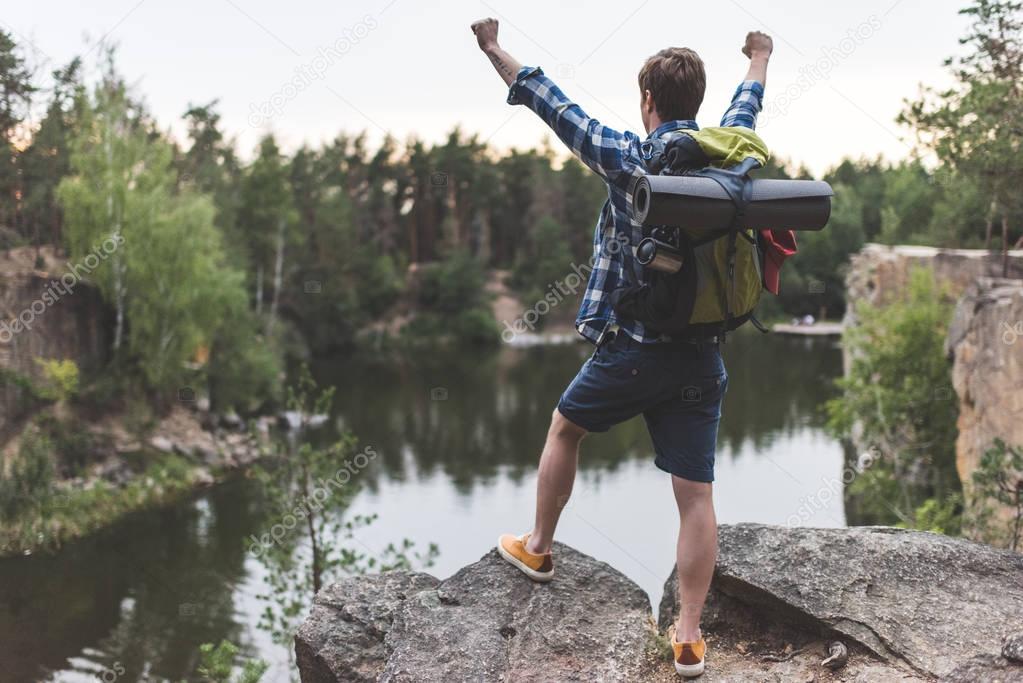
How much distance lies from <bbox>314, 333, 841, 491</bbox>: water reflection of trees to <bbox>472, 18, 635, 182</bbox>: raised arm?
16.9 m

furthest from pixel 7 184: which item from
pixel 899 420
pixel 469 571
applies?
pixel 469 571

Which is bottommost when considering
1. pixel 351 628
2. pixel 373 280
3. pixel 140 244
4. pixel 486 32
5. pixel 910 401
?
pixel 910 401

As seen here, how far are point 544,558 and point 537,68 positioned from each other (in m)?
2.21

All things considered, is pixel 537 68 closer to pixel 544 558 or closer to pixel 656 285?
pixel 656 285

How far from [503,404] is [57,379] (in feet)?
43.3

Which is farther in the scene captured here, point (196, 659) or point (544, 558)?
point (196, 659)

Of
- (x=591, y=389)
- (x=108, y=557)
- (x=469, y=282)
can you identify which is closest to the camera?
(x=591, y=389)

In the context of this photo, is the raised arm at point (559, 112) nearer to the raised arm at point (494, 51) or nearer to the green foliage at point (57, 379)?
the raised arm at point (494, 51)

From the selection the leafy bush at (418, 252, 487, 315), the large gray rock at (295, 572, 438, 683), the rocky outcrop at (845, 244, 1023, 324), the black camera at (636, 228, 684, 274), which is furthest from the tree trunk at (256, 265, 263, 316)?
the black camera at (636, 228, 684, 274)

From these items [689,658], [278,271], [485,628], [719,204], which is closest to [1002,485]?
[689,658]

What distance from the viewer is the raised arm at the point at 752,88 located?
411 centimetres

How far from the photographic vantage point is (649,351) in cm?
388

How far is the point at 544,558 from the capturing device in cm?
457

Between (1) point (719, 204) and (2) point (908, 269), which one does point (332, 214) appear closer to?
(2) point (908, 269)
